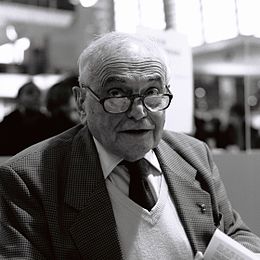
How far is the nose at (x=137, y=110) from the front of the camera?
55.3 inches

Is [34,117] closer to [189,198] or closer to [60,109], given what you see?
[60,109]

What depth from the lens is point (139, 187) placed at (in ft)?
4.93

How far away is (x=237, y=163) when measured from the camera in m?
2.17

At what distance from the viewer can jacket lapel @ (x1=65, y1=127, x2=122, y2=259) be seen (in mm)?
1413

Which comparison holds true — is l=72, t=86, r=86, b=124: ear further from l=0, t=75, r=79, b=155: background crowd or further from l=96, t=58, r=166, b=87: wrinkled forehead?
l=0, t=75, r=79, b=155: background crowd

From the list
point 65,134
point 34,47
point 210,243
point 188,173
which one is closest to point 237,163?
point 188,173

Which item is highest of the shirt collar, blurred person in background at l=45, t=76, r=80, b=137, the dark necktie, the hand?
blurred person in background at l=45, t=76, r=80, b=137

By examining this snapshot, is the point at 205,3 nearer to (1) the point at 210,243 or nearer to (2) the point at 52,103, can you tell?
(2) the point at 52,103

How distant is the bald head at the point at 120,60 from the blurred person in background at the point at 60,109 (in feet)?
2.62

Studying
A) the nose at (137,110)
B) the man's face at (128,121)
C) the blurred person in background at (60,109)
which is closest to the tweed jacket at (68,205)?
the man's face at (128,121)

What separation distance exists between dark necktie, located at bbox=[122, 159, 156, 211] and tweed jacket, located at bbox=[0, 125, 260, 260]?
0.09 m

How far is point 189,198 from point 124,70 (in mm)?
515

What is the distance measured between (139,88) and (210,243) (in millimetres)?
532

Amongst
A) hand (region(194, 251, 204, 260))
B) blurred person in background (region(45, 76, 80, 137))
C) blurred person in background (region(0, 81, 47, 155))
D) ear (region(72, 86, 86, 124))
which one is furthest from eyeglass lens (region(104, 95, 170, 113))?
blurred person in background (region(45, 76, 80, 137))
